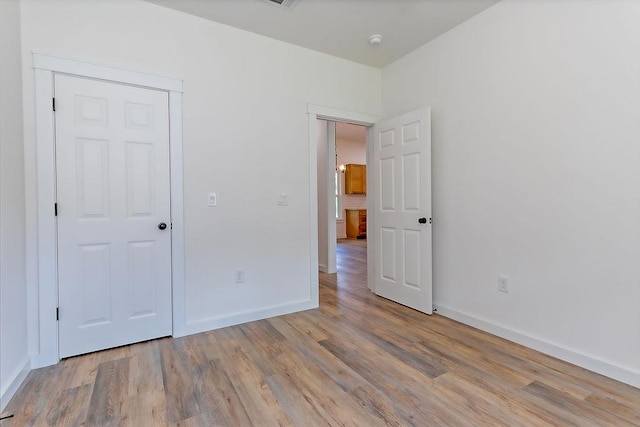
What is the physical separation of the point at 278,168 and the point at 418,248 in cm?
155

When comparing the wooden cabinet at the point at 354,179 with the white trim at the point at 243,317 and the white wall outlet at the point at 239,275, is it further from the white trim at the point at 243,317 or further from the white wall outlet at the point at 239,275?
the white wall outlet at the point at 239,275

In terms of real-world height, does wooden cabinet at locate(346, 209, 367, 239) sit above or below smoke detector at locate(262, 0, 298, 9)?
below

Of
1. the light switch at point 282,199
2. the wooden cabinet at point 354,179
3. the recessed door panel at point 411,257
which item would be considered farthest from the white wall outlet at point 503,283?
the wooden cabinet at point 354,179

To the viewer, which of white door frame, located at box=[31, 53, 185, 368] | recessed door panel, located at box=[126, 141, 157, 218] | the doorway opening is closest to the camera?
white door frame, located at box=[31, 53, 185, 368]

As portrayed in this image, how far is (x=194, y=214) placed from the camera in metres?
2.52

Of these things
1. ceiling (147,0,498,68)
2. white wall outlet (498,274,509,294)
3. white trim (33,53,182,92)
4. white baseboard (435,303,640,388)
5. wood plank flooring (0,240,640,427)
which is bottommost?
wood plank flooring (0,240,640,427)

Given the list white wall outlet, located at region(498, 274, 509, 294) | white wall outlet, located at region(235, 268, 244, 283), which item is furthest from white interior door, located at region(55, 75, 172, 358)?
white wall outlet, located at region(498, 274, 509, 294)

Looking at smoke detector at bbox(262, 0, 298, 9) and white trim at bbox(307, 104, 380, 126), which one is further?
white trim at bbox(307, 104, 380, 126)

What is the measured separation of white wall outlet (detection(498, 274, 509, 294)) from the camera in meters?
2.39

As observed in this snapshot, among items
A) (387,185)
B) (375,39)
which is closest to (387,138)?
(387,185)

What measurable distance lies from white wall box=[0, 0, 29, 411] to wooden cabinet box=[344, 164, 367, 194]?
7.33 m

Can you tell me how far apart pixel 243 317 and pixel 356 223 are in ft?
20.7

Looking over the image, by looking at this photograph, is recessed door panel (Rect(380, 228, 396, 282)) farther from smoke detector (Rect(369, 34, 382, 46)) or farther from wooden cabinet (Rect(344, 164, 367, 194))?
wooden cabinet (Rect(344, 164, 367, 194))

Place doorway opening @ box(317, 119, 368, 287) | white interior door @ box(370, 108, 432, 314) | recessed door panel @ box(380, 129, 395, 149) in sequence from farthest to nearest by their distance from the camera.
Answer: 1. doorway opening @ box(317, 119, 368, 287)
2. recessed door panel @ box(380, 129, 395, 149)
3. white interior door @ box(370, 108, 432, 314)
